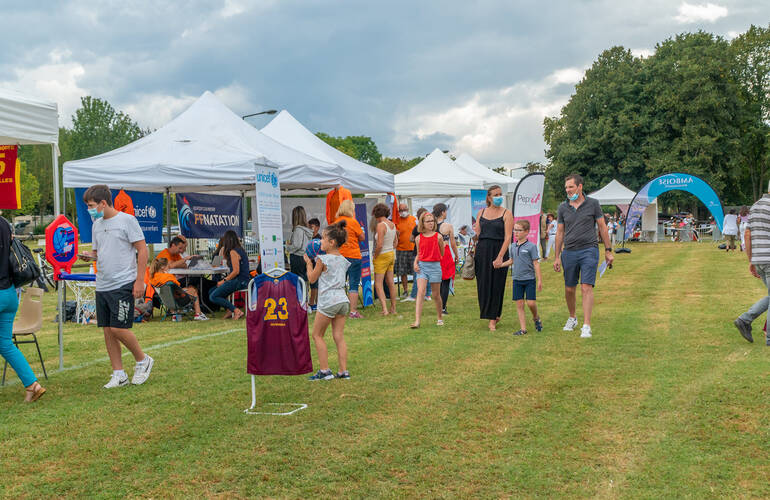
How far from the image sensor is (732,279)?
1578 cm

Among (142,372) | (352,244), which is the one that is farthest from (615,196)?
(142,372)

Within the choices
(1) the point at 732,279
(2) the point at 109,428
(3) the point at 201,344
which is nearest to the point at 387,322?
(3) the point at 201,344

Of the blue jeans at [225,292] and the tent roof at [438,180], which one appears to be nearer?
the blue jeans at [225,292]

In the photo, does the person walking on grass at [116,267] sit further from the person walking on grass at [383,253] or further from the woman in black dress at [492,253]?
the person walking on grass at [383,253]

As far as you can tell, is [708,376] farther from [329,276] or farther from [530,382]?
[329,276]

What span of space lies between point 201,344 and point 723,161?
45.2 metres

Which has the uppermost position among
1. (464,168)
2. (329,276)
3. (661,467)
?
(464,168)

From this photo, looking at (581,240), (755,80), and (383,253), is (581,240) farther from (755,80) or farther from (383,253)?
(755,80)

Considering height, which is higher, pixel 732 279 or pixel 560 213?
pixel 560 213

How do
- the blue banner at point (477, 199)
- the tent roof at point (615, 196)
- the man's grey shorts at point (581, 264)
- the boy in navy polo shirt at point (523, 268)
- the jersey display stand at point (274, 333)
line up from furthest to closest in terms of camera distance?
the tent roof at point (615, 196)
the blue banner at point (477, 199)
the boy in navy polo shirt at point (523, 268)
the man's grey shorts at point (581, 264)
the jersey display stand at point (274, 333)

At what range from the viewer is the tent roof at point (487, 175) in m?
21.9

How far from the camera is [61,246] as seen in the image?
24.4 feet

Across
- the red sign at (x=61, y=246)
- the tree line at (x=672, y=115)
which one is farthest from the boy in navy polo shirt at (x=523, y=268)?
the tree line at (x=672, y=115)

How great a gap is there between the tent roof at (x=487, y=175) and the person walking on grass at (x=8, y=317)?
53.9ft
